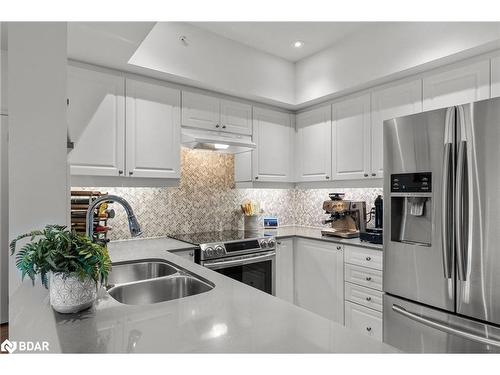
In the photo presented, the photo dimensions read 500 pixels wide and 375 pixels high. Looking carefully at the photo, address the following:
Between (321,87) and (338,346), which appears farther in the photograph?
(321,87)

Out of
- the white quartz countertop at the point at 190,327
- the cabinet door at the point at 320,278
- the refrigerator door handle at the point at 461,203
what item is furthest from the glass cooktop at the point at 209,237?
the refrigerator door handle at the point at 461,203

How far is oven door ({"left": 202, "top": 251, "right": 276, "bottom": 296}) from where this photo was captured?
259 cm

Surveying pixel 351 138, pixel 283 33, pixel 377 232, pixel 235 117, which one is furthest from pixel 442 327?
pixel 283 33

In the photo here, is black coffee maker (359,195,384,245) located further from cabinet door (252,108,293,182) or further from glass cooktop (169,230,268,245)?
cabinet door (252,108,293,182)

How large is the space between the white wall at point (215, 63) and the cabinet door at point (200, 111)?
125mm

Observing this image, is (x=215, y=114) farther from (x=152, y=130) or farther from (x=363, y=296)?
(x=363, y=296)

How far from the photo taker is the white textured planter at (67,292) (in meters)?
0.97

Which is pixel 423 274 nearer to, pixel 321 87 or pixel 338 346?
pixel 338 346

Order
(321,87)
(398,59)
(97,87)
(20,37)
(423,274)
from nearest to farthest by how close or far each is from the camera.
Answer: (20,37) → (423,274) → (97,87) → (398,59) → (321,87)

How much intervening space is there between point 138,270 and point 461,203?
1.86m

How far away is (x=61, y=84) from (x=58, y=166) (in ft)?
1.14

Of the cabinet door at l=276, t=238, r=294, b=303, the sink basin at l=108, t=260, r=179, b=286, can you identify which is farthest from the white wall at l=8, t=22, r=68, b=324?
the cabinet door at l=276, t=238, r=294, b=303

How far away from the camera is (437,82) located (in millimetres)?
2416
